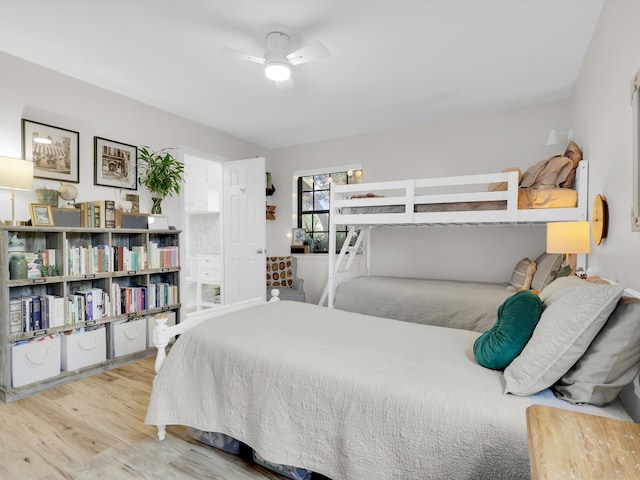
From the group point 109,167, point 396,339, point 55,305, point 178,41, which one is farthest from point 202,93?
point 396,339

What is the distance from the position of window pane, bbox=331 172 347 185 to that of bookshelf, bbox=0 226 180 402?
241 cm

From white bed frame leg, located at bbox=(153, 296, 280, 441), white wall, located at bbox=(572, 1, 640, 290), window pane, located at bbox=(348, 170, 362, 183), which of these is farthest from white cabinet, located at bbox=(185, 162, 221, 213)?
white wall, located at bbox=(572, 1, 640, 290)

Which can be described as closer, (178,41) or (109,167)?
(178,41)

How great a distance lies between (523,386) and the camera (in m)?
1.09

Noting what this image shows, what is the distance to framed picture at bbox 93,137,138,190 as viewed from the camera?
3.06 meters

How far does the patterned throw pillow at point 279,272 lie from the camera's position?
4590mm

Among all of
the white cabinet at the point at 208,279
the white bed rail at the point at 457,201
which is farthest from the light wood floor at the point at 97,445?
the white cabinet at the point at 208,279

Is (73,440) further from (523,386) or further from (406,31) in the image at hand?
(406,31)

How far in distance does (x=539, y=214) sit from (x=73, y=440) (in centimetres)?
350

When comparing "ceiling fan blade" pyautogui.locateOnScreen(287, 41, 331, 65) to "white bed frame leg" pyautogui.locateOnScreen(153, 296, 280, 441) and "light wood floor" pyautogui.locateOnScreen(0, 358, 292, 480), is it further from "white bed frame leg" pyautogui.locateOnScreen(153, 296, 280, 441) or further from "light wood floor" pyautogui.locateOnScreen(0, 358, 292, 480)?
"light wood floor" pyautogui.locateOnScreen(0, 358, 292, 480)

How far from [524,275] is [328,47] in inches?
99.8

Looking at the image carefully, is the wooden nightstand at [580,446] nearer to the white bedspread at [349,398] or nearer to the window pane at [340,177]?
the white bedspread at [349,398]

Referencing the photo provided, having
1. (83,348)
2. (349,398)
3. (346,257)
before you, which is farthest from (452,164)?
(83,348)

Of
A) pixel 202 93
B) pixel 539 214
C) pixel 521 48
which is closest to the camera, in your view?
pixel 521 48
